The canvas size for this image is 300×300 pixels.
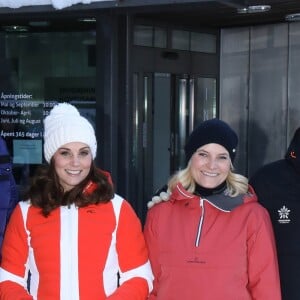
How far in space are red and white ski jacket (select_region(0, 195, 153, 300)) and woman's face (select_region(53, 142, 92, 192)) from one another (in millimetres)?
128

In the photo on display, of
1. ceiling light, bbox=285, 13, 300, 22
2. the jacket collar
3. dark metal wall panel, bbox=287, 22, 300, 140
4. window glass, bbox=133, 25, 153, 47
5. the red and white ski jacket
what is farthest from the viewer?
dark metal wall panel, bbox=287, 22, 300, 140

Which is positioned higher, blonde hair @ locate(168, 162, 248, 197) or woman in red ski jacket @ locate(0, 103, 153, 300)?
blonde hair @ locate(168, 162, 248, 197)

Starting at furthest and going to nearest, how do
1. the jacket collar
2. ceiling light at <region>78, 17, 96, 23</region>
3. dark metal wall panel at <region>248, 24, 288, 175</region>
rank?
dark metal wall panel at <region>248, 24, 288, 175</region> → ceiling light at <region>78, 17, 96, 23</region> → the jacket collar

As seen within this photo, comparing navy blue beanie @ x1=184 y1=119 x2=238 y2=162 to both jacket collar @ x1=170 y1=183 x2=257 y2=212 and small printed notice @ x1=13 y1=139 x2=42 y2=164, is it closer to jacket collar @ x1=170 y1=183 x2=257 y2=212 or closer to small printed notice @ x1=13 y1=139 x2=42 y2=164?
jacket collar @ x1=170 y1=183 x2=257 y2=212

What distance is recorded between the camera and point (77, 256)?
9.07ft

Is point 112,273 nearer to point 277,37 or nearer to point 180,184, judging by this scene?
point 180,184

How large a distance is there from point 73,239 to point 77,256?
7cm

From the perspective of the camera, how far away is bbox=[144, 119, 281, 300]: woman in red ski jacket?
280 cm

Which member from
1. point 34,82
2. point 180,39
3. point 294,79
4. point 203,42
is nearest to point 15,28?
point 34,82

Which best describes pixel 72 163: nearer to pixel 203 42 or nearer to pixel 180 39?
pixel 180 39

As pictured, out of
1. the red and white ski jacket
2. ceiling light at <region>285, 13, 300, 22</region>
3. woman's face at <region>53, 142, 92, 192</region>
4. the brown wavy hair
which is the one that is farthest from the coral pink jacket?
ceiling light at <region>285, 13, 300, 22</region>

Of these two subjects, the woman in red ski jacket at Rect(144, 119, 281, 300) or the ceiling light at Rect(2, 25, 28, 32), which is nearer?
the woman in red ski jacket at Rect(144, 119, 281, 300)

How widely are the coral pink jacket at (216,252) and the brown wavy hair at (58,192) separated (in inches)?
13.1

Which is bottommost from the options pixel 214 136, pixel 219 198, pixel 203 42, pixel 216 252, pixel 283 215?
pixel 216 252
